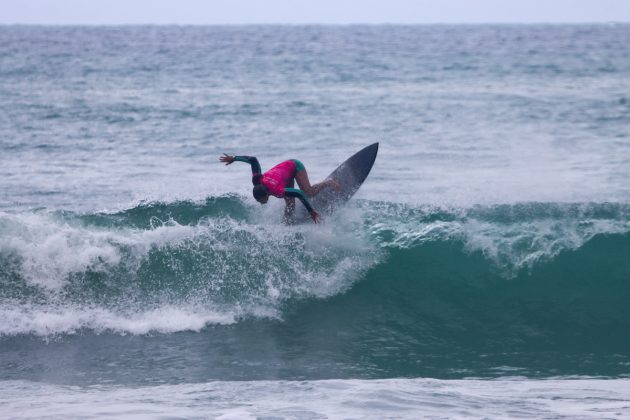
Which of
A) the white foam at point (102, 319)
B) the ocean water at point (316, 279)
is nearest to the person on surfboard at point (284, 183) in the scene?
the ocean water at point (316, 279)

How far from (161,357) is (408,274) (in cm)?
384

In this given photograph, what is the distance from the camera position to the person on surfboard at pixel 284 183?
870 cm

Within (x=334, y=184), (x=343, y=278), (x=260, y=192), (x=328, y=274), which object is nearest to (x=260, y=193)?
(x=260, y=192)

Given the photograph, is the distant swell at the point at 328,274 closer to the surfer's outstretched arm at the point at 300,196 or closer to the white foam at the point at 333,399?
the surfer's outstretched arm at the point at 300,196

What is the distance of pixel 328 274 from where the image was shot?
995cm

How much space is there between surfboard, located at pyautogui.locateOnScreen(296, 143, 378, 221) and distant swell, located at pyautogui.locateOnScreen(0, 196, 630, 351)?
24 cm

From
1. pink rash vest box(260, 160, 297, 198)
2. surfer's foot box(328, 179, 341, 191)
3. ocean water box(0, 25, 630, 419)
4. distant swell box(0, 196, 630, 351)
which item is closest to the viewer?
ocean water box(0, 25, 630, 419)

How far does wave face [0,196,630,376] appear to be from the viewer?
875 cm

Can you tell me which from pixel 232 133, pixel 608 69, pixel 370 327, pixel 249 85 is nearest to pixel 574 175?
pixel 370 327

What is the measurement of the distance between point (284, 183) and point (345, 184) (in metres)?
1.60

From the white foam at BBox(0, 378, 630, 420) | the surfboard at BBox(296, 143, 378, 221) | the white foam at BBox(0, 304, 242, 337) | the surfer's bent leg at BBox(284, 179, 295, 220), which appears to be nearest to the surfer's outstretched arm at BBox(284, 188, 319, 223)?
the surfer's bent leg at BBox(284, 179, 295, 220)

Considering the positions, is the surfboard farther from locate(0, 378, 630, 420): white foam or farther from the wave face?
locate(0, 378, 630, 420): white foam

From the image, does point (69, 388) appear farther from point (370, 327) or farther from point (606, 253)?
point (606, 253)

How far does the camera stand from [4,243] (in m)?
9.95
